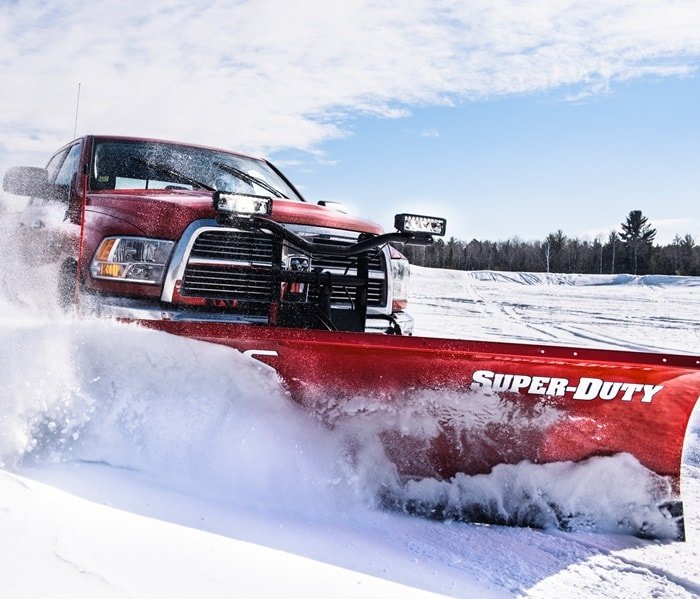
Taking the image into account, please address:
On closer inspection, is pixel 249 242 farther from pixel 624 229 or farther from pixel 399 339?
pixel 624 229

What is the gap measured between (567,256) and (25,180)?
194ft

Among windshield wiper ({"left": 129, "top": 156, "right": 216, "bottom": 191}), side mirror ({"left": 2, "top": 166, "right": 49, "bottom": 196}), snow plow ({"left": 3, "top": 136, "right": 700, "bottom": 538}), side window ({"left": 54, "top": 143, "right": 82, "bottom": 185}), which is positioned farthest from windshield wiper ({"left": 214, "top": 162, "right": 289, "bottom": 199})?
side mirror ({"left": 2, "top": 166, "right": 49, "bottom": 196})

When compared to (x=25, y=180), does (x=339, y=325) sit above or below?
below

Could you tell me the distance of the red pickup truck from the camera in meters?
Result: 3.12

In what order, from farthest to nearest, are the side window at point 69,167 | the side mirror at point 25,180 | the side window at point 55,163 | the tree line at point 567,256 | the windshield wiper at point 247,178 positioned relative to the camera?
the tree line at point 567,256
the side window at point 55,163
the windshield wiper at point 247,178
the side window at point 69,167
the side mirror at point 25,180

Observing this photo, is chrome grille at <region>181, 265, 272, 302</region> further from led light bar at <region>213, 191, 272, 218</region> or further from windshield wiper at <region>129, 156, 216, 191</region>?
windshield wiper at <region>129, 156, 216, 191</region>

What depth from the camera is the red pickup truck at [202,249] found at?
10.3 feet

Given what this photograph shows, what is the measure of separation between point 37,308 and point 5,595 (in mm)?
2282

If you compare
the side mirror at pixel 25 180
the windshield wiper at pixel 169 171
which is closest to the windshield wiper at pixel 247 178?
the windshield wiper at pixel 169 171

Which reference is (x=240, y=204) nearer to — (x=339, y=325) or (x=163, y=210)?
(x=163, y=210)

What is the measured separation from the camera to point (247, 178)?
443 centimetres

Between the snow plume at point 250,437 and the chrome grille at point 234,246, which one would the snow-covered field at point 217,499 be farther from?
the chrome grille at point 234,246

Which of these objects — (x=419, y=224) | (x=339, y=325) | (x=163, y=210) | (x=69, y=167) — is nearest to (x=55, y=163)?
(x=69, y=167)

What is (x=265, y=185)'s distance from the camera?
4566 mm
